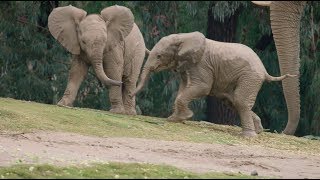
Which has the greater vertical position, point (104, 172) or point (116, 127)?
point (104, 172)

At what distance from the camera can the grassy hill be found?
50.4 feet

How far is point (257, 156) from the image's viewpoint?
14.4 meters

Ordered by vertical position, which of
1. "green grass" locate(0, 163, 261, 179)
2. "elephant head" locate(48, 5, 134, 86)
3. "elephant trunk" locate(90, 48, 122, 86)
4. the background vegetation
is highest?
"green grass" locate(0, 163, 261, 179)

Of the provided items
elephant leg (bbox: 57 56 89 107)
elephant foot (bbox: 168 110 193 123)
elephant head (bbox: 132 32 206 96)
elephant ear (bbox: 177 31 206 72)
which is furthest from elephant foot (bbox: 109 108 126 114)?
elephant ear (bbox: 177 31 206 72)

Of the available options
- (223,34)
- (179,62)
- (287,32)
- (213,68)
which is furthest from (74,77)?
(223,34)

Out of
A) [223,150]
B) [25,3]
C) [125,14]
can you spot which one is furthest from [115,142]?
[25,3]

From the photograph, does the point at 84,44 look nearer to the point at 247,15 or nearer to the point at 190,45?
the point at 190,45

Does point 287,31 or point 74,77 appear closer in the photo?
point 287,31

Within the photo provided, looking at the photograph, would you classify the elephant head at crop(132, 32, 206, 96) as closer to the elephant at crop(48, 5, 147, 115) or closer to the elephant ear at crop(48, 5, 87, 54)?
the elephant at crop(48, 5, 147, 115)

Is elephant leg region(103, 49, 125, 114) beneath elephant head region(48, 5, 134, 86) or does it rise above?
beneath

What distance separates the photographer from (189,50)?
17.3 metres

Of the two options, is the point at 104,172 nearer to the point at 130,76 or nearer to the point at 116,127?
the point at 116,127

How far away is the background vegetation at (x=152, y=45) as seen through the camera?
24.9 metres

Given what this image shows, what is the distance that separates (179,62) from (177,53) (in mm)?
141
